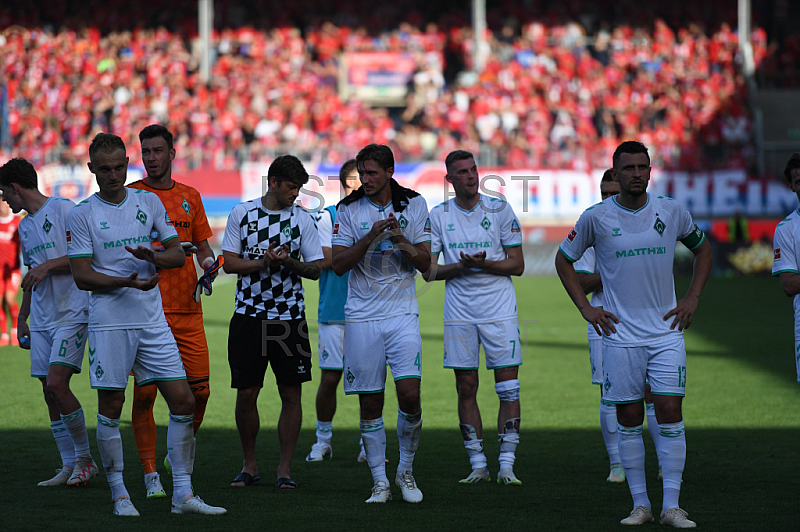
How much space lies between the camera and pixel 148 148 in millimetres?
6621

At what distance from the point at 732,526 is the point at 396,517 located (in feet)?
6.52

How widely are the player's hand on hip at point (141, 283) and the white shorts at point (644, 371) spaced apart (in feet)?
9.16

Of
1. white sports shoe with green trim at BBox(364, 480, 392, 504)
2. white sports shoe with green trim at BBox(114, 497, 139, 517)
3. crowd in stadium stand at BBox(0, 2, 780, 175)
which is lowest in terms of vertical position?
white sports shoe with green trim at BBox(364, 480, 392, 504)

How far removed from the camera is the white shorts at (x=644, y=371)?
220 inches

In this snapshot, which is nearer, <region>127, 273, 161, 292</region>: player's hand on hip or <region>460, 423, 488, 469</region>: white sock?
<region>127, 273, 161, 292</region>: player's hand on hip

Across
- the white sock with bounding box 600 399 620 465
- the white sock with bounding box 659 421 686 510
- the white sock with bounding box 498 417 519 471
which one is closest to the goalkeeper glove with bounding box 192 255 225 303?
the white sock with bounding box 498 417 519 471

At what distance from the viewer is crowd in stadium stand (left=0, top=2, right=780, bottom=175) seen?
2816 centimetres

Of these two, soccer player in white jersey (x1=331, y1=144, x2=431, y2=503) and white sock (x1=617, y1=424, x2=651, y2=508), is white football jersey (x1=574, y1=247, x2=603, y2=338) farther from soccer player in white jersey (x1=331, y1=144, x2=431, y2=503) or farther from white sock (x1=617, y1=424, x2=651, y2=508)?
white sock (x1=617, y1=424, x2=651, y2=508)

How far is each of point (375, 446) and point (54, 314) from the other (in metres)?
2.46

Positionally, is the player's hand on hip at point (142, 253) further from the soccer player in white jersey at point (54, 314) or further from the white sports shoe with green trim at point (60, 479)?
the white sports shoe with green trim at point (60, 479)

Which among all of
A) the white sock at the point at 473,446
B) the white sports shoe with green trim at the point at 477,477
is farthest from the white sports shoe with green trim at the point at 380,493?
the white sock at the point at 473,446

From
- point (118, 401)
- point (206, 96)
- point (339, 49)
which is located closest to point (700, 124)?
point (339, 49)

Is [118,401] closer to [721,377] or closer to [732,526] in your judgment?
[732,526]

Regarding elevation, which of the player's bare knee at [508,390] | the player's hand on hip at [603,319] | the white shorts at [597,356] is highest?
the player's hand on hip at [603,319]
